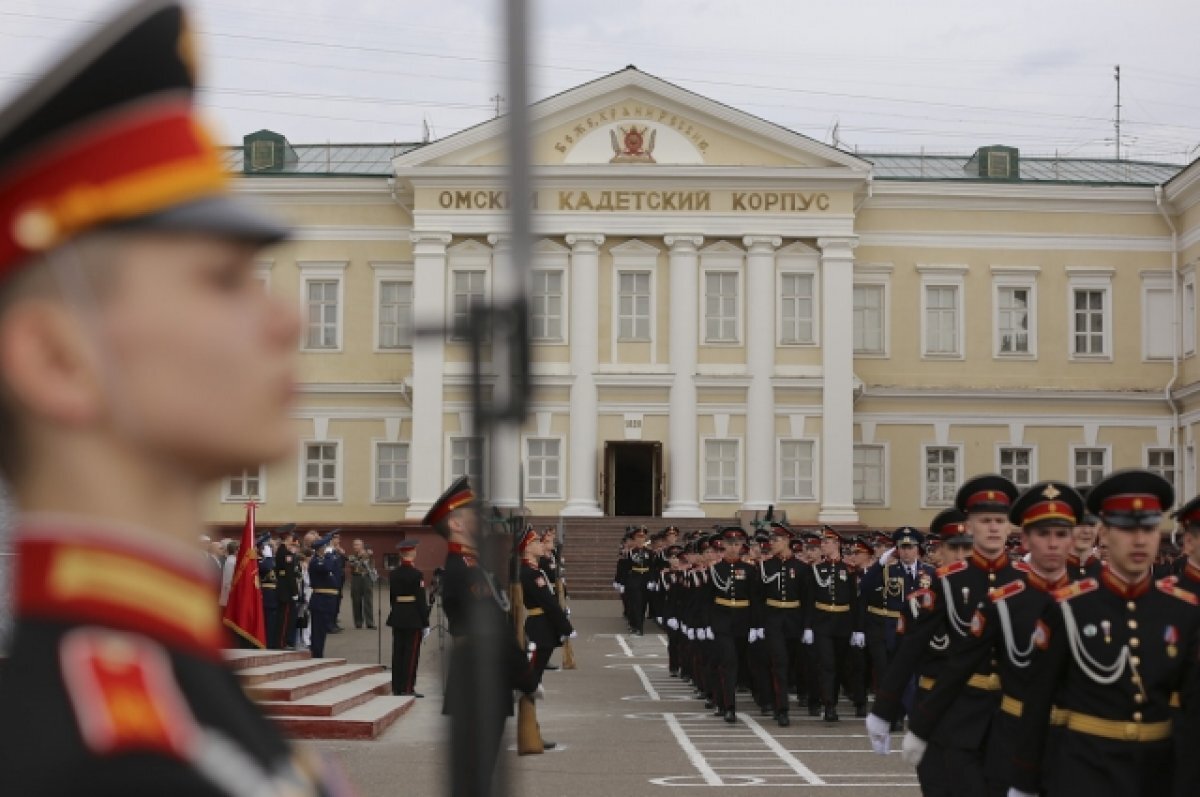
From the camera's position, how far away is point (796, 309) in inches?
1848

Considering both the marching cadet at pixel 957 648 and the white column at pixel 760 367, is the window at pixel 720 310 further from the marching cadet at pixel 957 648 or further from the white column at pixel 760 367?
the marching cadet at pixel 957 648

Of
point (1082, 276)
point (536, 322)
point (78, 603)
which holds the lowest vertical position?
point (78, 603)

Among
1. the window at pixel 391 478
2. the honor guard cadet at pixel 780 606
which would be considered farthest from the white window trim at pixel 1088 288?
the honor guard cadet at pixel 780 606

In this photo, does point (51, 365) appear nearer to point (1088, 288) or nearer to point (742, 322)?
point (742, 322)

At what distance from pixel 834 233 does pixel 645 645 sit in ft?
57.4

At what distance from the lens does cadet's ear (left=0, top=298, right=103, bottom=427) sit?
1484 mm

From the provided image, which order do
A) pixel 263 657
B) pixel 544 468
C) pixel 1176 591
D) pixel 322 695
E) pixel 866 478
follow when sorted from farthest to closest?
pixel 866 478 < pixel 544 468 < pixel 263 657 < pixel 322 695 < pixel 1176 591

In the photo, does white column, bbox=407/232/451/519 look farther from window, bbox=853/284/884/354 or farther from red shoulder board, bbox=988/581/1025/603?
red shoulder board, bbox=988/581/1025/603

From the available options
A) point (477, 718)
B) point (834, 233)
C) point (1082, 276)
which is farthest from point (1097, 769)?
point (1082, 276)

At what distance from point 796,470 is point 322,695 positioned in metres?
28.7

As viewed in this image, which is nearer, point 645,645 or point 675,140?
point 645,645

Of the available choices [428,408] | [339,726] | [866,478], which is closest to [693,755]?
[339,726]

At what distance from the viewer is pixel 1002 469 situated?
48688 millimetres

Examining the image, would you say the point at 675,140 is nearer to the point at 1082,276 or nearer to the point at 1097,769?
the point at 1082,276
